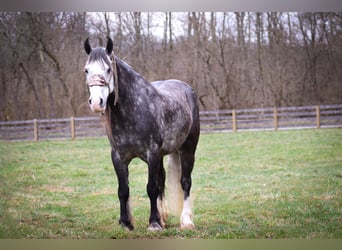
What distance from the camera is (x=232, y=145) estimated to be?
4770 millimetres

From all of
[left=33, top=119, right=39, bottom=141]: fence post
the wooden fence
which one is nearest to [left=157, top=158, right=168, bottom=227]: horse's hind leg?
the wooden fence

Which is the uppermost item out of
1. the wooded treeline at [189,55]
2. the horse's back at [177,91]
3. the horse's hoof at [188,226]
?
the wooded treeline at [189,55]

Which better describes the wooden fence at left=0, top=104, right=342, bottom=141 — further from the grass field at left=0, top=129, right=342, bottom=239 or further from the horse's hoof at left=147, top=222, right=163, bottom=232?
the horse's hoof at left=147, top=222, right=163, bottom=232

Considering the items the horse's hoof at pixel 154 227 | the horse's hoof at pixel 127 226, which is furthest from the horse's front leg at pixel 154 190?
the horse's hoof at pixel 127 226

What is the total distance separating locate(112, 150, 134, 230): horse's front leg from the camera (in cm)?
370

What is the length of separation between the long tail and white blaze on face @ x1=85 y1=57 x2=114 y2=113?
3.32ft

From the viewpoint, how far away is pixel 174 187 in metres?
4.11

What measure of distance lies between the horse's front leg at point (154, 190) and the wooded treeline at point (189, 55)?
118cm

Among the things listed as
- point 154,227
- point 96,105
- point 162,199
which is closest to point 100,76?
point 96,105

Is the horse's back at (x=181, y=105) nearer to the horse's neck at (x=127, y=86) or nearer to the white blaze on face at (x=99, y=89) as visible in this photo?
the horse's neck at (x=127, y=86)

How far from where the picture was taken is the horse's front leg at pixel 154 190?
3.65m

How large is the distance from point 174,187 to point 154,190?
16.8 inches

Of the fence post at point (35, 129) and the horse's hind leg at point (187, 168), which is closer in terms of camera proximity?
the horse's hind leg at point (187, 168)

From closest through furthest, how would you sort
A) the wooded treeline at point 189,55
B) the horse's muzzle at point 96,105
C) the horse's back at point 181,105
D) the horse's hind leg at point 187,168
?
the horse's muzzle at point 96,105
the horse's back at point 181,105
the horse's hind leg at point 187,168
the wooded treeline at point 189,55
